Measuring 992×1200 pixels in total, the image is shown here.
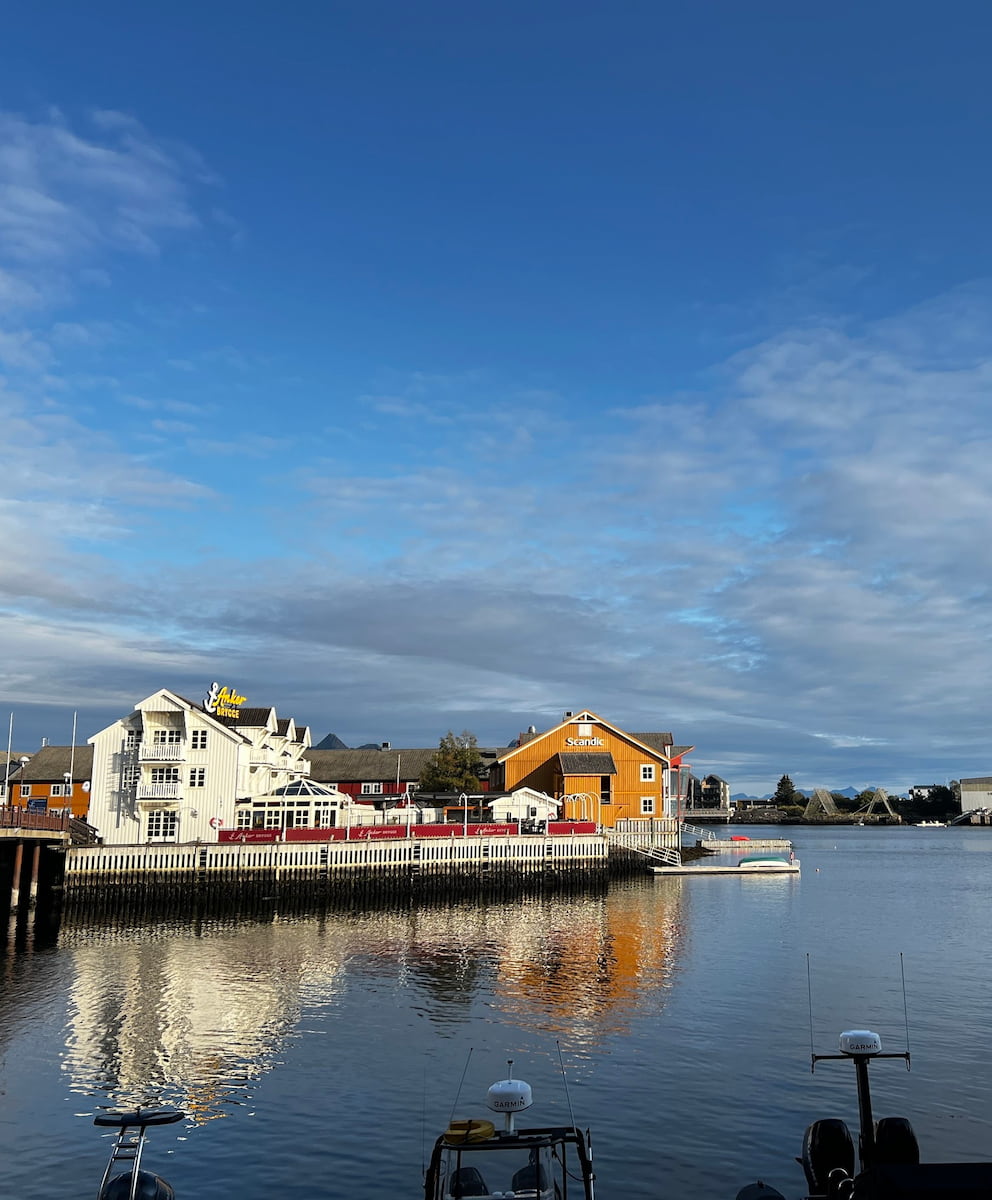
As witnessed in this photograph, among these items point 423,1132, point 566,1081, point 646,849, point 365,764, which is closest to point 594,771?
point 646,849

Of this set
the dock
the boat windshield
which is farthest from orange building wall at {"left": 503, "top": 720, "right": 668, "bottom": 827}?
the boat windshield

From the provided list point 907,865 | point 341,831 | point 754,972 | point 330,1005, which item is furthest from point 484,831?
point 907,865

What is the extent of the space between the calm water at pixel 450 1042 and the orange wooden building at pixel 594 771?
44449 mm

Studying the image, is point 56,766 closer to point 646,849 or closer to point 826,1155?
point 646,849

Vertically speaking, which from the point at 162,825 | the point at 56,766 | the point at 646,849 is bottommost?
the point at 646,849

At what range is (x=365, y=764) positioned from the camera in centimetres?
11694

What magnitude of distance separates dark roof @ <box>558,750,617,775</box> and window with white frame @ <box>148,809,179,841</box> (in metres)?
41.6

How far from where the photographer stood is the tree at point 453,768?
10256 cm

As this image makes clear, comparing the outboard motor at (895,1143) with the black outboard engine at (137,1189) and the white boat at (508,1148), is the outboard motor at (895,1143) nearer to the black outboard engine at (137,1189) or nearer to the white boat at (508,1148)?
the white boat at (508,1148)

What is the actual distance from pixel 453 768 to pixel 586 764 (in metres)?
14.4

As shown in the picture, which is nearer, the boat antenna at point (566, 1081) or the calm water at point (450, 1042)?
the calm water at point (450, 1042)

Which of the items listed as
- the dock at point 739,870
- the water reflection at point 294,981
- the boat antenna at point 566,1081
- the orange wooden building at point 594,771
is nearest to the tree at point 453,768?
the orange wooden building at point 594,771

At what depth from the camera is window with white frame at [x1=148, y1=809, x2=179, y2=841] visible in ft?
231

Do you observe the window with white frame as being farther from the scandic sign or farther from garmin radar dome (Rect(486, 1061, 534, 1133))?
garmin radar dome (Rect(486, 1061, 534, 1133))
